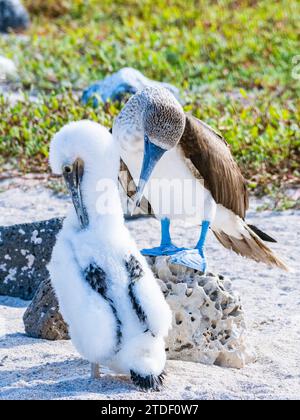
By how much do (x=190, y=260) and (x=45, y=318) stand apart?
820 millimetres

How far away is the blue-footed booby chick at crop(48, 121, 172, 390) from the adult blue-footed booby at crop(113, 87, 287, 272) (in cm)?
75

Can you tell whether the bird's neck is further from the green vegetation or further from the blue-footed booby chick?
the green vegetation

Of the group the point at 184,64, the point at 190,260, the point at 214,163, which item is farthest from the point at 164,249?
the point at 184,64

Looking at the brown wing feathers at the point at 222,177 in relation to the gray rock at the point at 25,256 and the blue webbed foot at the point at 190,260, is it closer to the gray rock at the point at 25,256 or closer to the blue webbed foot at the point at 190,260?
the blue webbed foot at the point at 190,260

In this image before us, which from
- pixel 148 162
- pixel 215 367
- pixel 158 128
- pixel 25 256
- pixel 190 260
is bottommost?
pixel 215 367

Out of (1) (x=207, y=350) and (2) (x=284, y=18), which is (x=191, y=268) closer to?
(1) (x=207, y=350)

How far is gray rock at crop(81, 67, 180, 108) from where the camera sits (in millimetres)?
9469

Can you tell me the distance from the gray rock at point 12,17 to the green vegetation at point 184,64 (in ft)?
0.63

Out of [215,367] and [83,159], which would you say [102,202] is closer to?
[83,159]

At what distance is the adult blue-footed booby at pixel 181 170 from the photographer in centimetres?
554

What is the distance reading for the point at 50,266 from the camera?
15.1 feet

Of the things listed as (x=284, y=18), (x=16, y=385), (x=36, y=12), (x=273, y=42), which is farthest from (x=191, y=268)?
(x=36, y=12)

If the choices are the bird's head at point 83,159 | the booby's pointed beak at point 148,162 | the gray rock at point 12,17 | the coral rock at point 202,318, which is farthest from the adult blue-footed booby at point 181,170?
the gray rock at point 12,17

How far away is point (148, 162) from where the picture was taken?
5484 mm
